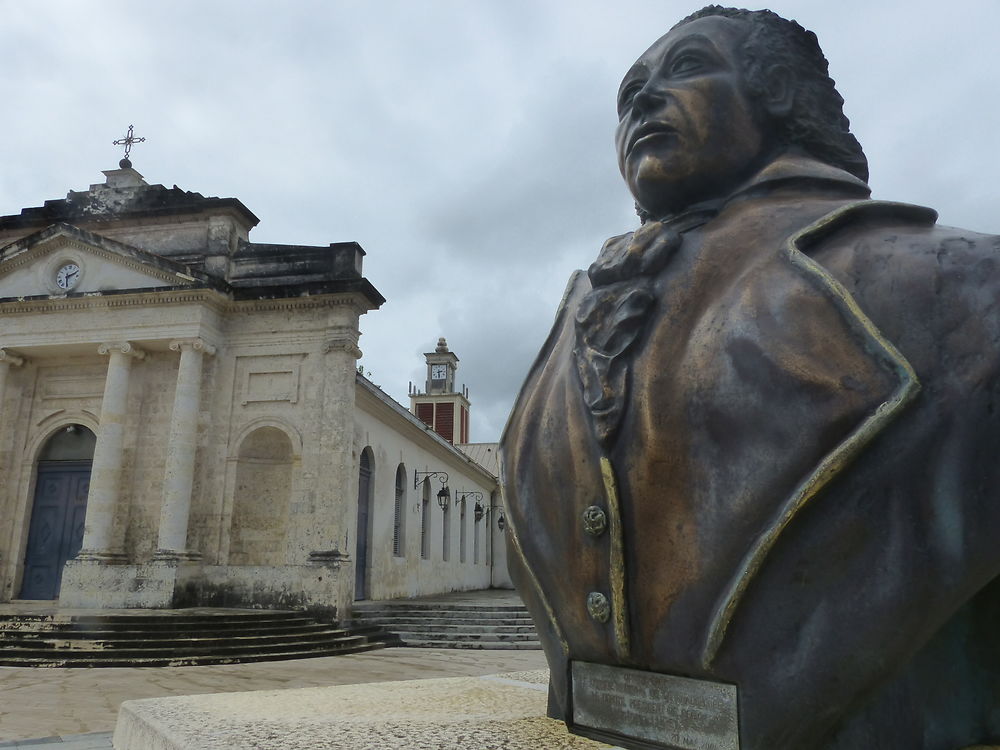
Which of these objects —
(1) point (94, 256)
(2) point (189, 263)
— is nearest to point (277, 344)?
(2) point (189, 263)

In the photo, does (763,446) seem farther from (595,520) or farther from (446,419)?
(446,419)

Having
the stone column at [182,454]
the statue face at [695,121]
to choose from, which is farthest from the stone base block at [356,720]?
the stone column at [182,454]

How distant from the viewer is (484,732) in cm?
213

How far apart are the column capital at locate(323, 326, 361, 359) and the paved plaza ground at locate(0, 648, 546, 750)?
516 centimetres

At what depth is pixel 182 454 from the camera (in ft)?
44.4

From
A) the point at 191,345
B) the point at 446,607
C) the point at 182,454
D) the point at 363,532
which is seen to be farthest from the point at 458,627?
the point at 191,345

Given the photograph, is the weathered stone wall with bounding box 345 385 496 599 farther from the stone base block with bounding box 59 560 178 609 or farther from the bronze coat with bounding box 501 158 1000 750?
the bronze coat with bounding box 501 158 1000 750

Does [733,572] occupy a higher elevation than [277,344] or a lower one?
lower

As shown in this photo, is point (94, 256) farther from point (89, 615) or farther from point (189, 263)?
point (89, 615)

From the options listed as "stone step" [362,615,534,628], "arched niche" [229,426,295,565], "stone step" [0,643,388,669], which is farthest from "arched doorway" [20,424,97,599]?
"stone step" [362,615,534,628]

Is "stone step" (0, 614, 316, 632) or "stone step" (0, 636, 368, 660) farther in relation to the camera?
"stone step" (0, 614, 316, 632)

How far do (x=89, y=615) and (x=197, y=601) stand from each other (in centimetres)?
232

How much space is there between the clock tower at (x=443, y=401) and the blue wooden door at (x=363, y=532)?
28.2m

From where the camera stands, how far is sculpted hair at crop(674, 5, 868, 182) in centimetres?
200
